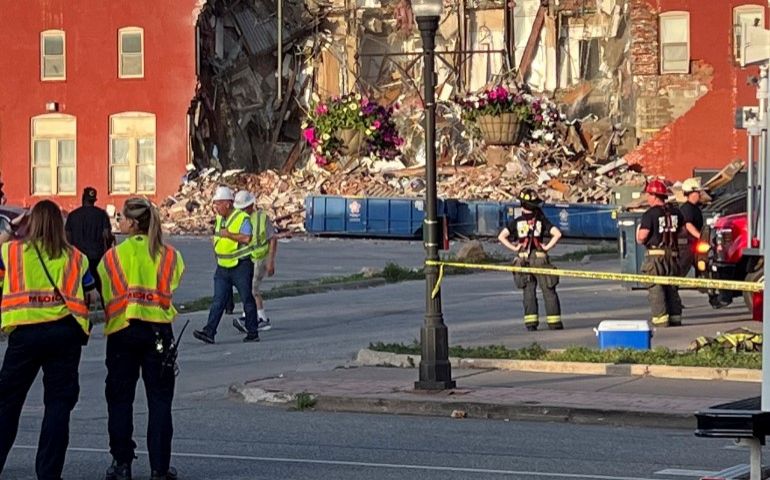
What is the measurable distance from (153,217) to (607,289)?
17.8 m

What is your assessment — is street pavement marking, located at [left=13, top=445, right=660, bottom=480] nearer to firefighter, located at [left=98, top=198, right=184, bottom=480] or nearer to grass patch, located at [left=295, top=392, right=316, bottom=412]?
firefighter, located at [left=98, top=198, right=184, bottom=480]

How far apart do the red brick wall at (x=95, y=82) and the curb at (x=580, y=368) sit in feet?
→ 112

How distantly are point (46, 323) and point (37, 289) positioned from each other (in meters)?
0.21

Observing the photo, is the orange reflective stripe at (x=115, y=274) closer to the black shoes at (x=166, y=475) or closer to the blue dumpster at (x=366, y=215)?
the black shoes at (x=166, y=475)

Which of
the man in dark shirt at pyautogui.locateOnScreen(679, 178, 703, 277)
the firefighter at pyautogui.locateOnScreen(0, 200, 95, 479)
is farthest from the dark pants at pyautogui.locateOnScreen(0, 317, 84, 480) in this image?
the man in dark shirt at pyautogui.locateOnScreen(679, 178, 703, 277)

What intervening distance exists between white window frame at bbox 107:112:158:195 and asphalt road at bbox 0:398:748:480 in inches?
1468

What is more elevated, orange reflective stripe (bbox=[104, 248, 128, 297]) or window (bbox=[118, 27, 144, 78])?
window (bbox=[118, 27, 144, 78])

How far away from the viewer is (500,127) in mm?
44688

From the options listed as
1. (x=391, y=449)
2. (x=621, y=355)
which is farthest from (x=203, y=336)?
(x=391, y=449)

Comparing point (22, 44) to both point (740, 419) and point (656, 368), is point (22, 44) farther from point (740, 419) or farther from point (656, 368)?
point (740, 419)

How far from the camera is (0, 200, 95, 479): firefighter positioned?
30.3ft

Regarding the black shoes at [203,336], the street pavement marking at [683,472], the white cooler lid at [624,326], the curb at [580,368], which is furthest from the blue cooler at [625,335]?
the street pavement marking at [683,472]

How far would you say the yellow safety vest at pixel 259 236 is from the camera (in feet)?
63.4

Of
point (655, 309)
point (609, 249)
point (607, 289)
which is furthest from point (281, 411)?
point (609, 249)
